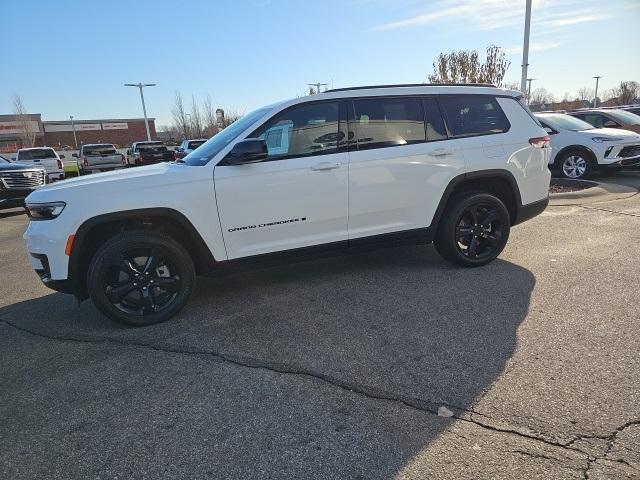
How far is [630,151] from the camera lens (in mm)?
11438

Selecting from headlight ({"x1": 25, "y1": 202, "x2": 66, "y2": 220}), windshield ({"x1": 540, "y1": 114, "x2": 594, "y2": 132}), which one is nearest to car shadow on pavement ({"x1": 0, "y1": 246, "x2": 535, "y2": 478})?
headlight ({"x1": 25, "y1": 202, "x2": 66, "y2": 220})

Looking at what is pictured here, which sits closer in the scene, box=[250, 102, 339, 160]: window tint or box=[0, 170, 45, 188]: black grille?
box=[250, 102, 339, 160]: window tint

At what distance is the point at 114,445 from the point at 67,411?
581mm

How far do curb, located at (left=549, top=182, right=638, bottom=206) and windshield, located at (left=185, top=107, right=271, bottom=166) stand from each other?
6.56 meters

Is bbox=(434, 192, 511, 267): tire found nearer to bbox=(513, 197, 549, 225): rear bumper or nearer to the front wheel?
bbox=(513, 197, 549, 225): rear bumper

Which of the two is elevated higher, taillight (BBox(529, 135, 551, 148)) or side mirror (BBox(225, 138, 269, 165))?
side mirror (BBox(225, 138, 269, 165))

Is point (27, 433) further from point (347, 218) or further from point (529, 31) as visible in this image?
point (529, 31)

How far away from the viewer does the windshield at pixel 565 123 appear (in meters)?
11.9

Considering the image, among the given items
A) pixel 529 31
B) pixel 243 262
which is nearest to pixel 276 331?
pixel 243 262

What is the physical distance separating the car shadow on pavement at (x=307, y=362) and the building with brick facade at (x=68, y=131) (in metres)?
70.1

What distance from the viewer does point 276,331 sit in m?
3.95

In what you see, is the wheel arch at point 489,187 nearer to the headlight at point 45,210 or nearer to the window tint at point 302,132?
the window tint at point 302,132

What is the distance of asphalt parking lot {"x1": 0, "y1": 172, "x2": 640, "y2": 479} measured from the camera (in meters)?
2.42

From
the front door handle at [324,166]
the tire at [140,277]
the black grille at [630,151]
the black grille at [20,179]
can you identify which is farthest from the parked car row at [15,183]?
the black grille at [630,151]
